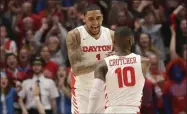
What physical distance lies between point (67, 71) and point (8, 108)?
141cm

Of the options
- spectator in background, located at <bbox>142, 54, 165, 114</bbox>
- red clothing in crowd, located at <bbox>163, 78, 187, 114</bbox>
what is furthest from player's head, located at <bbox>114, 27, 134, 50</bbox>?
red clothing in crowd, located at <bbox>163, 78, 187, 114</bbox>

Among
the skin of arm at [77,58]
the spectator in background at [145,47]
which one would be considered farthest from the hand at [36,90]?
the skin of arm at [77,58]

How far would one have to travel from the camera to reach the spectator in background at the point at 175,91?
527 inches

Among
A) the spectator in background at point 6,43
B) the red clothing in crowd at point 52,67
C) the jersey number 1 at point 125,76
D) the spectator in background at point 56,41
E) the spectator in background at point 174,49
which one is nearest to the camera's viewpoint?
the jersey number 1 at point 125,76

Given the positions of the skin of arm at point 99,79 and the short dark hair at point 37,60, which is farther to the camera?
the short dark hair at point 37,60

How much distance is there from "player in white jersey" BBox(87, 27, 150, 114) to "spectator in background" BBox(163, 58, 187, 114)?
4.80 m

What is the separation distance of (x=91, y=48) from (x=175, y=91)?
3.72 m

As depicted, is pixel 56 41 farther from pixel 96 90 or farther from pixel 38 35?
pixel 96 90

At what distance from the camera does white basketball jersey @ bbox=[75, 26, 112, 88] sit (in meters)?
10.1

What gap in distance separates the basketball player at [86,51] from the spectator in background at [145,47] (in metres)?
4.30

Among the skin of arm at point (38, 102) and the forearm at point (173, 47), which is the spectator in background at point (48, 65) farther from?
the forearm at point (173, 47)

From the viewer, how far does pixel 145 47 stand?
14.6 m

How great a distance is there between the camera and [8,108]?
13.4 m

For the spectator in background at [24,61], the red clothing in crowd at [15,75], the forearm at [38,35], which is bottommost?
the red clothing in crowd at [15,75]
